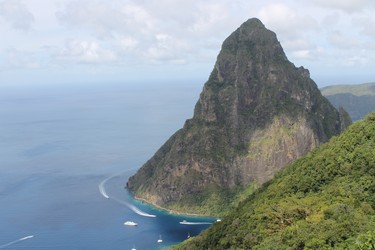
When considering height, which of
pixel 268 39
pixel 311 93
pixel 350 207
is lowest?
pixel 350 207

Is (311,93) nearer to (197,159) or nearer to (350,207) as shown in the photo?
(197,159)

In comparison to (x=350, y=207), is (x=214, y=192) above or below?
below

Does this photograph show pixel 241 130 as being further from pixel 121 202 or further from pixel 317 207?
pixel 317 207

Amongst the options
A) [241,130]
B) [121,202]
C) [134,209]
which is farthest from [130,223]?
[241,130]

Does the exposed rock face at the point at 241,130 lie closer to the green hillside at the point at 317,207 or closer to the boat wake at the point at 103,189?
the boat wake at the point at 103,189

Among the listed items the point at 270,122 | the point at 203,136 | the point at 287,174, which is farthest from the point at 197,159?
the point at 287,174

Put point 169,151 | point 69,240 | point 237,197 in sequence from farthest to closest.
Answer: point 169,151, point 237,197, point 69,240
